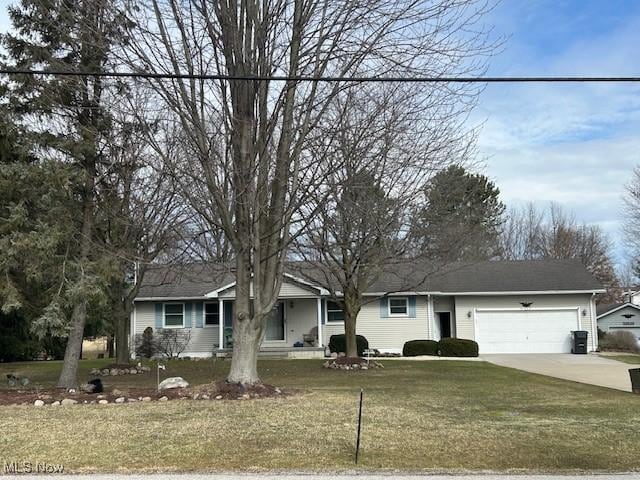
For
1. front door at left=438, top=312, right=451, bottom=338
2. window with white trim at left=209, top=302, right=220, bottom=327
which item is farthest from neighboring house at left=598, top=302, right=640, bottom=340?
window with white trim at left=209, top=302, right=220, bottom=327

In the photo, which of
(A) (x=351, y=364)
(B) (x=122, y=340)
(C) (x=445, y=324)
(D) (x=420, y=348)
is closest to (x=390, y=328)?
(D) (x=420, y=348)

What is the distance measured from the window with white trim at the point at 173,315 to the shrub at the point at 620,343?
68.2ft

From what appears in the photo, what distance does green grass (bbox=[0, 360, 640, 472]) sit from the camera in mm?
7547

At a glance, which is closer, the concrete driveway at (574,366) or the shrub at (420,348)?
the concrete driveway at (574,366)

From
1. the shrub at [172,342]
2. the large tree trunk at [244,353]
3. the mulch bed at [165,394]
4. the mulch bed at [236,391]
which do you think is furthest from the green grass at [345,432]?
the shrub at [172,342]

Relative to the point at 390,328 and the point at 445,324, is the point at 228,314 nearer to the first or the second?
the point at 390,328

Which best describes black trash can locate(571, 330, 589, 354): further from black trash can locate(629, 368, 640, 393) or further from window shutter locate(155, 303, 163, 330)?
window shutter locate(155, 303, 163, 330)

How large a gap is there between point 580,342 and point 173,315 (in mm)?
19013

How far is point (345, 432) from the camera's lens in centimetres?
930

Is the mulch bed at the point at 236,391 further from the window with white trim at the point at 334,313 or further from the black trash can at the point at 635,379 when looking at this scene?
the window with white trim at the point at 334,313

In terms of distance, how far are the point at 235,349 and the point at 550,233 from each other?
4443 centimetres

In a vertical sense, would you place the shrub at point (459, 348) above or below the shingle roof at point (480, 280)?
below

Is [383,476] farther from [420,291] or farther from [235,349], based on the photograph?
[420,291]

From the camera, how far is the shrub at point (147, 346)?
29.3 m
